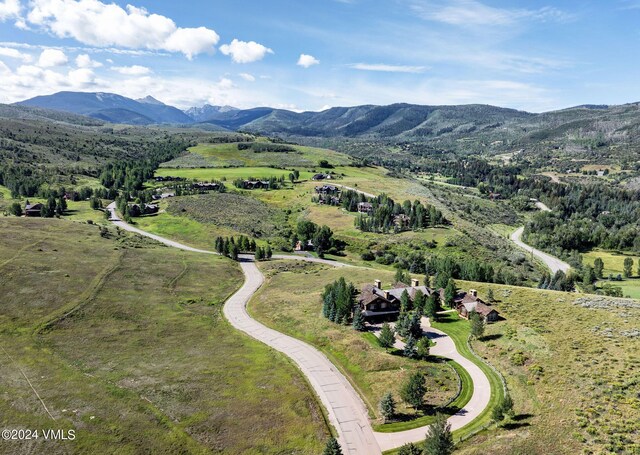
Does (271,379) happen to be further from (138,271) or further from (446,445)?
(138,271)

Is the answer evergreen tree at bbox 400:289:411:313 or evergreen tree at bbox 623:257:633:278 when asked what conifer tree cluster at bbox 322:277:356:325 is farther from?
evergreen tree at bbox 623:257:633:278

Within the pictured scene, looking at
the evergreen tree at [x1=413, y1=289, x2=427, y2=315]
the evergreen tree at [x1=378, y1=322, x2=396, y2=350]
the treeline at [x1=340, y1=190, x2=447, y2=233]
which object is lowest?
the evergreen tree at [x1=378, y1=322, x2=396, y2=350]

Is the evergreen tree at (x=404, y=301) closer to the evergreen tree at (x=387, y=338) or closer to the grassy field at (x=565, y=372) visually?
the evergreen tree at (x=387, y=338)

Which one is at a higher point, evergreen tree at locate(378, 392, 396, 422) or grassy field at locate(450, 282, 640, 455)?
grassy field at locate(450, 282, 640, 455)

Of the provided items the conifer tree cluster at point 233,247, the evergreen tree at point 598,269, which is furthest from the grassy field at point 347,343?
the evergreen tree at point 598,269

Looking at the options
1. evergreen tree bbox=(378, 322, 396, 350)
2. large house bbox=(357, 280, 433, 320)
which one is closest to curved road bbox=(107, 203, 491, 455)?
evergreen tree bbox=(378, 322, 396, 350)
